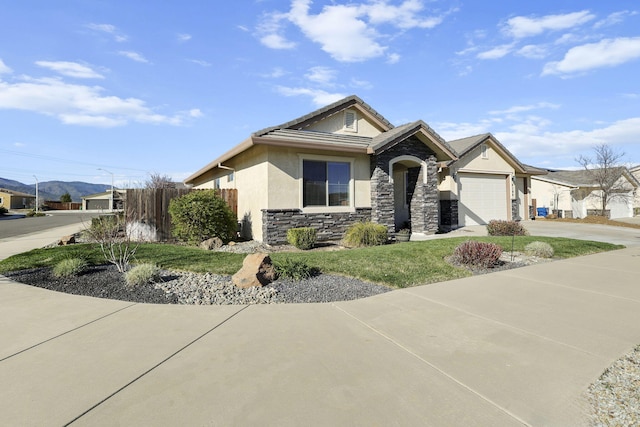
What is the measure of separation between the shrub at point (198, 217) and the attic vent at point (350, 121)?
580 cm

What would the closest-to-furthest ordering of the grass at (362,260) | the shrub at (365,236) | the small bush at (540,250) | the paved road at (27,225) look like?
the grass at (362,260) < the small bush at (540,250) < the shrub at (365,236) < the paved road at (27,225)

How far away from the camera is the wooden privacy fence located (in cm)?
1280

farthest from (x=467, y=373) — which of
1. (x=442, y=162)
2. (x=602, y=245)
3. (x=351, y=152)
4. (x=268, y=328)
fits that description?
(x=442, y=162)

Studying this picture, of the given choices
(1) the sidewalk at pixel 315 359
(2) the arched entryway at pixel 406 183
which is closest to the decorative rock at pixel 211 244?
(1) the sidewalk at pixel 315 359

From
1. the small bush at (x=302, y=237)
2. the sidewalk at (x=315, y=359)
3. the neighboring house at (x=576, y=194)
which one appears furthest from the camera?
the neighboring house at (x=576, y=194)

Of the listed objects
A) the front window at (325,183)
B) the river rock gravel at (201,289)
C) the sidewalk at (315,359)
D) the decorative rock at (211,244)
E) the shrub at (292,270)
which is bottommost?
the sidewalk at (315,359)

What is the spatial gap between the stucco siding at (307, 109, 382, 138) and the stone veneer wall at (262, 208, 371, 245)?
3.26m

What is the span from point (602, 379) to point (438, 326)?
1.59 metres

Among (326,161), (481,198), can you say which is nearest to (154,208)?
(326,161)

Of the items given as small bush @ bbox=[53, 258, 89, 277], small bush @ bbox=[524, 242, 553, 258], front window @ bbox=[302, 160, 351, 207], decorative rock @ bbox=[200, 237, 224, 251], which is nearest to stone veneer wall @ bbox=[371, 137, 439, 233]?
front window @ bbox=[302, 160, 351, 207]

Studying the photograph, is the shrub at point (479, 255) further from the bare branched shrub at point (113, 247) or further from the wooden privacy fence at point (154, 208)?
the wooden privacy fence at point (154, 208)

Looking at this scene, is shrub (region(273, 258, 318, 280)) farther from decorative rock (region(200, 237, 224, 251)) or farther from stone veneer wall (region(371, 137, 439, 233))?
stone veneer wall (region(371, 137, 439, 233))

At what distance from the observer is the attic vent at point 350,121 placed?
13.4 meters

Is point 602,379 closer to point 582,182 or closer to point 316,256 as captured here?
point 316,256
